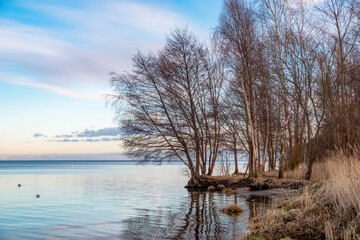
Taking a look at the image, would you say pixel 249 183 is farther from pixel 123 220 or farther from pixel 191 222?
pixel 123 220

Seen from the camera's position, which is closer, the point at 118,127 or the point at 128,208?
the point at 128,208

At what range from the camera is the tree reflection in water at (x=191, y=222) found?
33.4ft

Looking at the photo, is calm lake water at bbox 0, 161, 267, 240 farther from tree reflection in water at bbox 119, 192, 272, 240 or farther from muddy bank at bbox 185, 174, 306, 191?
muddy bank at bbox 185, 174, 306, 191

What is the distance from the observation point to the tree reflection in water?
10191 millimetres

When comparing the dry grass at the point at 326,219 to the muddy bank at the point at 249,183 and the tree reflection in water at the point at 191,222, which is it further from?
the muddy bank at the point at 249,183

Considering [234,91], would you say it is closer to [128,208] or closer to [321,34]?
[321,34]

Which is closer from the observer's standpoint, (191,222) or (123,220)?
(191,222)

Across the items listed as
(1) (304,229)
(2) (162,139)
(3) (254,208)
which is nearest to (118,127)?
(2) (162,139)

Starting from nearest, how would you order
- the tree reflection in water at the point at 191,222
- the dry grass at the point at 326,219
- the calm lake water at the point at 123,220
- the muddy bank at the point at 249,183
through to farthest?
the dry grass at the point at 326,219
the tree reflection in water at the point at 191,222
the calm lake water at the point at 123,220
the muddy bank at the point at 249,183

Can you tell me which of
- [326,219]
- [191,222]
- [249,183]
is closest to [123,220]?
[191,222]

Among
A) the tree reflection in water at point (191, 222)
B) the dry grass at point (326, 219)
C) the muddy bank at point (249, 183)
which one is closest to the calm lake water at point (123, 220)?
the tree reflection in water at point (191, 222)

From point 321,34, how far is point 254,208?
1267cm

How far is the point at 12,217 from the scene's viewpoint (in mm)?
14789

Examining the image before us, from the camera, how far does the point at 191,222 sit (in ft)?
40.2
